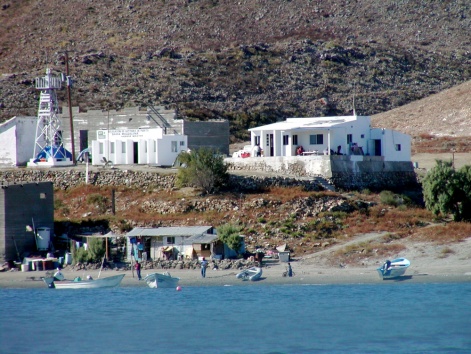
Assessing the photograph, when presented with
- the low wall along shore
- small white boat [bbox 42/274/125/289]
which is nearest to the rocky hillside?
the low wall along shore

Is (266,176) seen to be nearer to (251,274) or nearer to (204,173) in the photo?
(204,173)

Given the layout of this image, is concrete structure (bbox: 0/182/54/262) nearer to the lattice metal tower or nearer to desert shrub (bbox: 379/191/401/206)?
the lattice metal tower

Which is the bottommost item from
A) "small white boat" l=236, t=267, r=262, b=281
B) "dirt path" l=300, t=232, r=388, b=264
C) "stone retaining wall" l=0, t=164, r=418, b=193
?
"small white boat" l=236, t=267, r=262, b=281

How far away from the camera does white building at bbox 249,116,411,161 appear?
2280 inches

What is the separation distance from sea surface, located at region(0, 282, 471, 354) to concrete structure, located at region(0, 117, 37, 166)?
19140mm

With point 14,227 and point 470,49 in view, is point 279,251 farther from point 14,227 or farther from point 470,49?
point 470,49

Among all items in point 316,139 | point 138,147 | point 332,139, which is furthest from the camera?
point 138,147

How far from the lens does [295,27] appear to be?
126 m

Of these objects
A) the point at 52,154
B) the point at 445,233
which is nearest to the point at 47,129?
the point at 52,154

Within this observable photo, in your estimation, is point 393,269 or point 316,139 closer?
point 393,269

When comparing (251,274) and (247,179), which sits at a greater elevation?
(247,179)

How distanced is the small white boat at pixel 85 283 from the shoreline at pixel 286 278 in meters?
0.68

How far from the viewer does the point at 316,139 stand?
58.3 m

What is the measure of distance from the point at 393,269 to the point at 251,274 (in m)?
6.09
